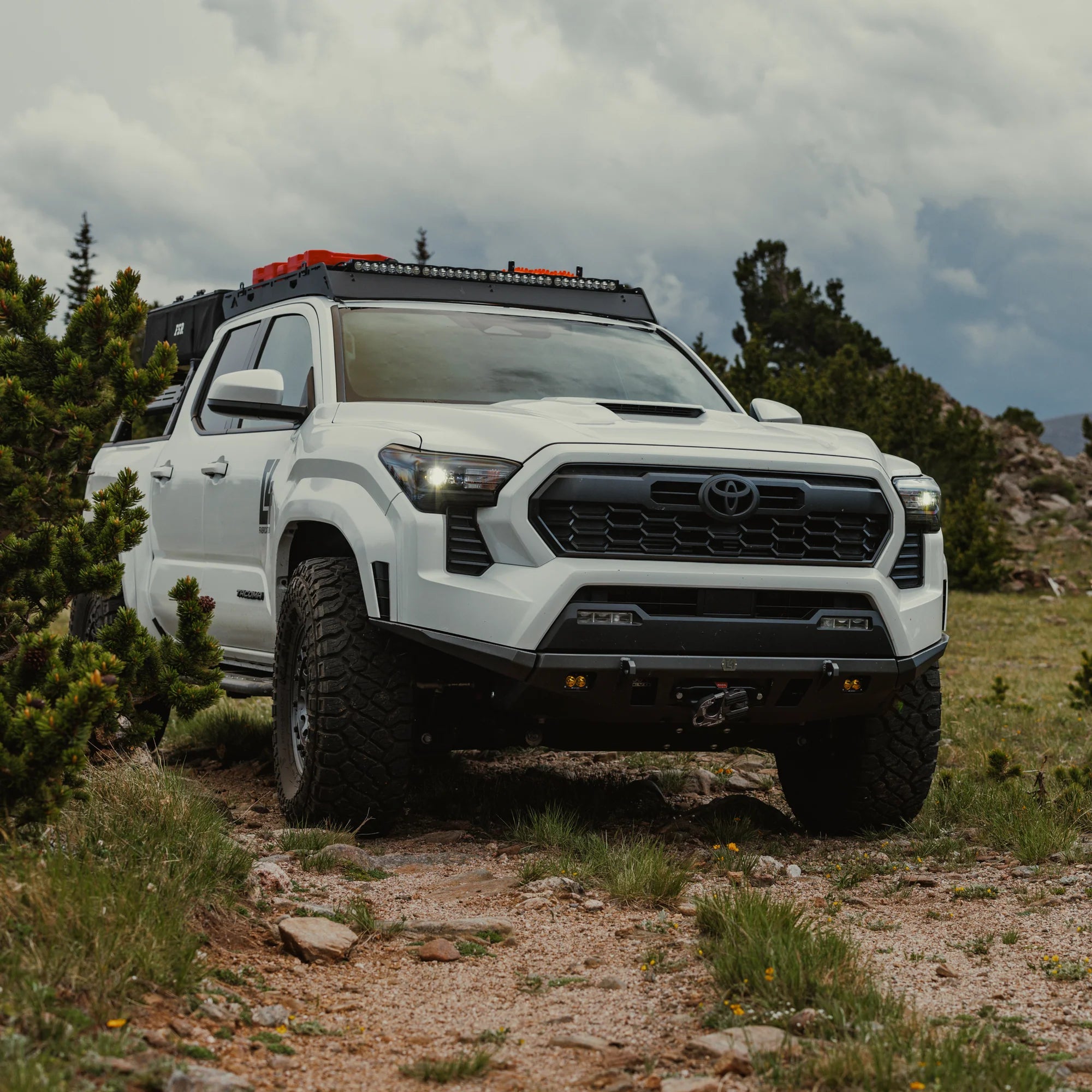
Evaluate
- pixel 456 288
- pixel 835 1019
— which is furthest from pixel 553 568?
pixel 456 288

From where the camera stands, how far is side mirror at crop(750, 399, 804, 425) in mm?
6254

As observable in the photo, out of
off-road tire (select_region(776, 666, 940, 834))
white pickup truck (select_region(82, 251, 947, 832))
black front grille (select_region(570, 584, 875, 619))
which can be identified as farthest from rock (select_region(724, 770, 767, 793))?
black front grille (select_region(570, 584, 875, 619))

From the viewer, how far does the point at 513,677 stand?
4.78 meters

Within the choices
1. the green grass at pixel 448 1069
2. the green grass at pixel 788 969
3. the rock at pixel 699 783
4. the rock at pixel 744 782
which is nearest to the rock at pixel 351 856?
the green grass at pixel 788 969

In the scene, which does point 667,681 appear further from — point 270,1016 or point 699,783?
point 699,783

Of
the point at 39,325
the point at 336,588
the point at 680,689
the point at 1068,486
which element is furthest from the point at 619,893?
the point at 1068,486

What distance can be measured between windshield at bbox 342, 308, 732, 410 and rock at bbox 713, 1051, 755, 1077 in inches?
135

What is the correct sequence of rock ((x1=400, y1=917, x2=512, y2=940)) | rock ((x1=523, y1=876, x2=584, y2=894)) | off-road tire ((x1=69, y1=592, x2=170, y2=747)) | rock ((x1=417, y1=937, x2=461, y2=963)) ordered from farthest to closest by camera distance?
off-road tire ((x1=69, y1=592, x2=170, y2=747))
rock ((x1=523, y1=876, x2=584, y2=894))
rock ((x1=400, y1=917, x2=512, y2=940))
rock ((x1=417, y1=937, x2=461, y2=963))

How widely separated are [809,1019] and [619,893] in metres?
1.36

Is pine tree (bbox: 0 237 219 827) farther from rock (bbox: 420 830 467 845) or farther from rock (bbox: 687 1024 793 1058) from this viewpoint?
rock (bbox: 687 1024 793 1058)

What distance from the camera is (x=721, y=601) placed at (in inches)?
196

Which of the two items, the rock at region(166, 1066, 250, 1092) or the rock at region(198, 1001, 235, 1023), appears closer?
the rock at region(166, 1066, 250, 1092)

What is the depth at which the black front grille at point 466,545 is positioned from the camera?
487 cm

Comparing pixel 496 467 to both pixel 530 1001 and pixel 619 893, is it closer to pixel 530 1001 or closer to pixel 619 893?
pixel 619 893
